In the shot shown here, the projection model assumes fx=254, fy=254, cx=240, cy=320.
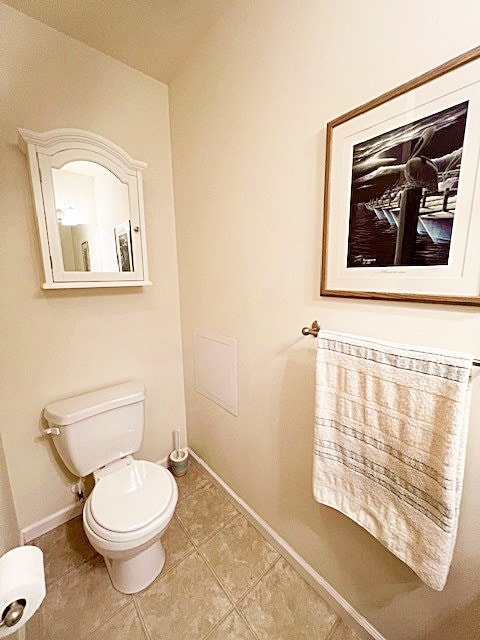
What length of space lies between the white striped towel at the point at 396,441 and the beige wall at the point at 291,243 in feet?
0.31

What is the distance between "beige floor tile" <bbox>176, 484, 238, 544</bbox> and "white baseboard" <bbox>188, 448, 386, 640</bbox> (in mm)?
87

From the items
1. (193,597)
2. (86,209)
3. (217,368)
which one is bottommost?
(193,597)

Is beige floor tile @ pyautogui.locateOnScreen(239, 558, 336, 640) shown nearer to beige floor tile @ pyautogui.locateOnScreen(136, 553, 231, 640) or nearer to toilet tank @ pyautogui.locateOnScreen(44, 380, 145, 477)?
beige floor tile @ pyautogui.locateOnScreen(136, 553, 231, 640)

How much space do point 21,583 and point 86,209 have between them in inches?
53.9

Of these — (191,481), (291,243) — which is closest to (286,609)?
(191,481)

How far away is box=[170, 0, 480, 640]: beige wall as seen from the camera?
708 millimetres

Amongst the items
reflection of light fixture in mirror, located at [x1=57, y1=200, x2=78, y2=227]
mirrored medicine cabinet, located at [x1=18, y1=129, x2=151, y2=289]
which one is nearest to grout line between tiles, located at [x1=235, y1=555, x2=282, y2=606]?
mirrored medicine cabinet, located at [x1=18, y1=129, x2=151, y2=289]

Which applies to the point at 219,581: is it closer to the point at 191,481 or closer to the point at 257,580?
the point at 257,580

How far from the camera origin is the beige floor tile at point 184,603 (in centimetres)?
104

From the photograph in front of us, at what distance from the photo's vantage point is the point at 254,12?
1000 millimetres

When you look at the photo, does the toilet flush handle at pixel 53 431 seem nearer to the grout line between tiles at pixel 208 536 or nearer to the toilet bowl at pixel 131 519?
the toilet bowl at pixel 131 519

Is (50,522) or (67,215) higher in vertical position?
(67,215)

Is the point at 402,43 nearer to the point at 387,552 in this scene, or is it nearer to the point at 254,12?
the point at 254,12

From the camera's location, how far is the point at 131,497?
3.85ft
